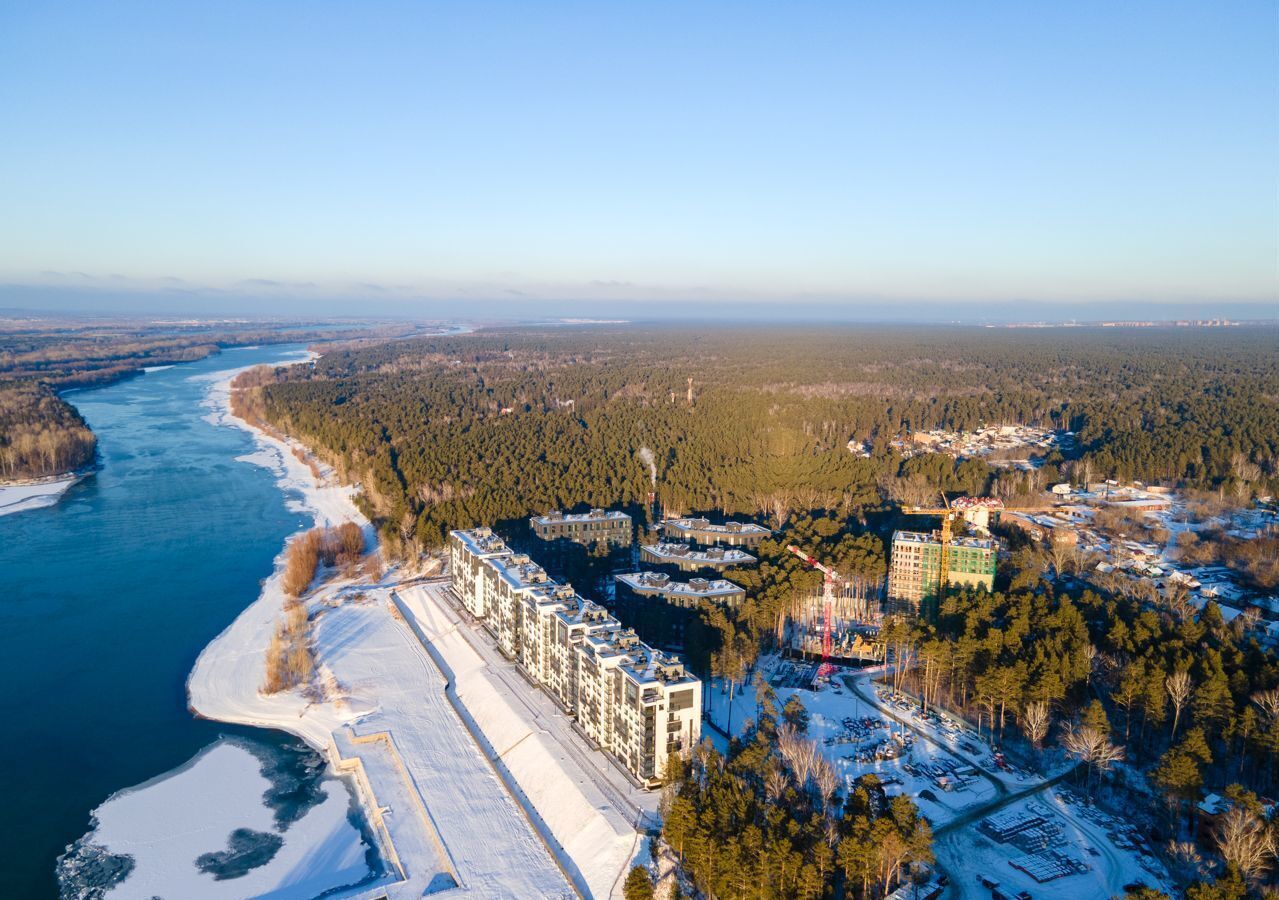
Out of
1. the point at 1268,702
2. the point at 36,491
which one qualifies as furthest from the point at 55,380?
the point at 1268,702

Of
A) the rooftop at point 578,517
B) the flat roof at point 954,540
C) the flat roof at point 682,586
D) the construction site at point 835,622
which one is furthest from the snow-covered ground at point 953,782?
the rooftop at point 578,517

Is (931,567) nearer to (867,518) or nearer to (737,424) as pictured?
(867,518)

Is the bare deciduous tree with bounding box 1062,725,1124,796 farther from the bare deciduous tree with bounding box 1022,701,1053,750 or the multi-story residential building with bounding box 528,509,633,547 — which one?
the multi-story residential building with bounding box 528,509,633,547

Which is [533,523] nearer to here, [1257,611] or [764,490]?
[764,490]

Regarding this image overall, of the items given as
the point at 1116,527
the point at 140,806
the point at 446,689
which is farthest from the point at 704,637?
the point at 1116,527

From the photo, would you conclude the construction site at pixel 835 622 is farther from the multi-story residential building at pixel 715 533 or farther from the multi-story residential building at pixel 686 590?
the multi-story residential building at pixel 715 533
